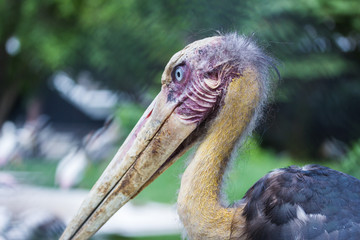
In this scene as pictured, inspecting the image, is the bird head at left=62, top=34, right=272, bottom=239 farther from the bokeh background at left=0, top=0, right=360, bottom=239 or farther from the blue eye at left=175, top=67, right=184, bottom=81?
the bokeh background at left=0, top=0, right=360, bottom=239

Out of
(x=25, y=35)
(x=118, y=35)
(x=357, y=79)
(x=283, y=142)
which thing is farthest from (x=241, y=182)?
(x=25, y=35)

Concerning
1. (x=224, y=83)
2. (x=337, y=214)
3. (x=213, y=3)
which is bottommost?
(x=337, y=214)

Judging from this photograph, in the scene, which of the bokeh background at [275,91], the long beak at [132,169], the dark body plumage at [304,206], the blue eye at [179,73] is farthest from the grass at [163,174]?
the dark body plumage at [304,206]

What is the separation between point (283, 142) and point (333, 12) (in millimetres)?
1271

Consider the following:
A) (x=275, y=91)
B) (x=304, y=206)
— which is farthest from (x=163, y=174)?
(x=304, y=206)

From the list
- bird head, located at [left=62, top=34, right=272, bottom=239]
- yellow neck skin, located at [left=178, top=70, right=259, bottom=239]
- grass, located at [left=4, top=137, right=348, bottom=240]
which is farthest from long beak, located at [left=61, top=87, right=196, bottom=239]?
grass, located at [left=4, top=137, right=348, bottom=240]

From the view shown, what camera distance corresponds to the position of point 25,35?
11945 mm

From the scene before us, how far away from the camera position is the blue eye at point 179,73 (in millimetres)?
2012

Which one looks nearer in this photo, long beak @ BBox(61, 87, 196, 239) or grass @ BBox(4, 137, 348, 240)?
long beak @ BBox(61, 87, 196, 239)

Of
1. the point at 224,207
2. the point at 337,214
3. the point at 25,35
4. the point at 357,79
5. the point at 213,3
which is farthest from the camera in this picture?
the point at 25,35

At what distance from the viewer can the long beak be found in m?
1.97

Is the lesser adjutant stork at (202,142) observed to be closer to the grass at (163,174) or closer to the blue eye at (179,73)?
the blue eye at (179,73)

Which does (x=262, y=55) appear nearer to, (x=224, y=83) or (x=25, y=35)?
(x=224, y=83)

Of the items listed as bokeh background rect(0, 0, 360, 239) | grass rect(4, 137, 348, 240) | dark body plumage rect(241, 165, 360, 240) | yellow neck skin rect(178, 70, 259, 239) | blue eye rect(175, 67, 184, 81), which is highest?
grass rect(4, 137, 348, 240)
